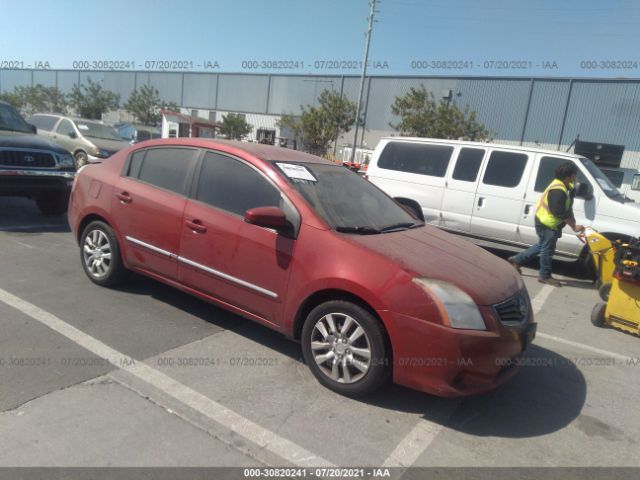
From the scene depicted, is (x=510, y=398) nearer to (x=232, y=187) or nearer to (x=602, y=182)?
(x=232, y=187)

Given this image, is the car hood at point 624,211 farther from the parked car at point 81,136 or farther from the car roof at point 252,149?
the parked car at point 81,136

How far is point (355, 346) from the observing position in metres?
3.19

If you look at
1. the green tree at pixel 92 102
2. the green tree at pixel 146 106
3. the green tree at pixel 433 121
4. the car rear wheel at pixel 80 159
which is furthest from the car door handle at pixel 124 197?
the green tree at pixel 92 102

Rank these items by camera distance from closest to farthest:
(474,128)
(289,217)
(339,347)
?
(339,347) < (289,217) < (474,128)

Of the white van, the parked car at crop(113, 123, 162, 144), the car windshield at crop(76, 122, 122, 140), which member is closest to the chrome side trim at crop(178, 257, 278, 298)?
the white van

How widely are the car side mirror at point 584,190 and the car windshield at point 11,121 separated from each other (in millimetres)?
9134

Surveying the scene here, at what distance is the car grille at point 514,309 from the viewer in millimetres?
3164

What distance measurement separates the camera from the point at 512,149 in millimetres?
8117

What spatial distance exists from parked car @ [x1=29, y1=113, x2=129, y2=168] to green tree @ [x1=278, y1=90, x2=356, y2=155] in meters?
14.3

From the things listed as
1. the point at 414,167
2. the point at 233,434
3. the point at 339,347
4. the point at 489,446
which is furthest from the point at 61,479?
A: the point at 414,167

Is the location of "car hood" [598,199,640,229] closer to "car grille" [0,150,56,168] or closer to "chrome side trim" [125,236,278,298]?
"chrome side trim" [125,236,278,298]

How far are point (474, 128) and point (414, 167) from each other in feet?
58.7

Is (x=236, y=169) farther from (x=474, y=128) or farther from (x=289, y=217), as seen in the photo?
(x=474, y=128)

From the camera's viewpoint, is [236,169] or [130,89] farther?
[130,89]
